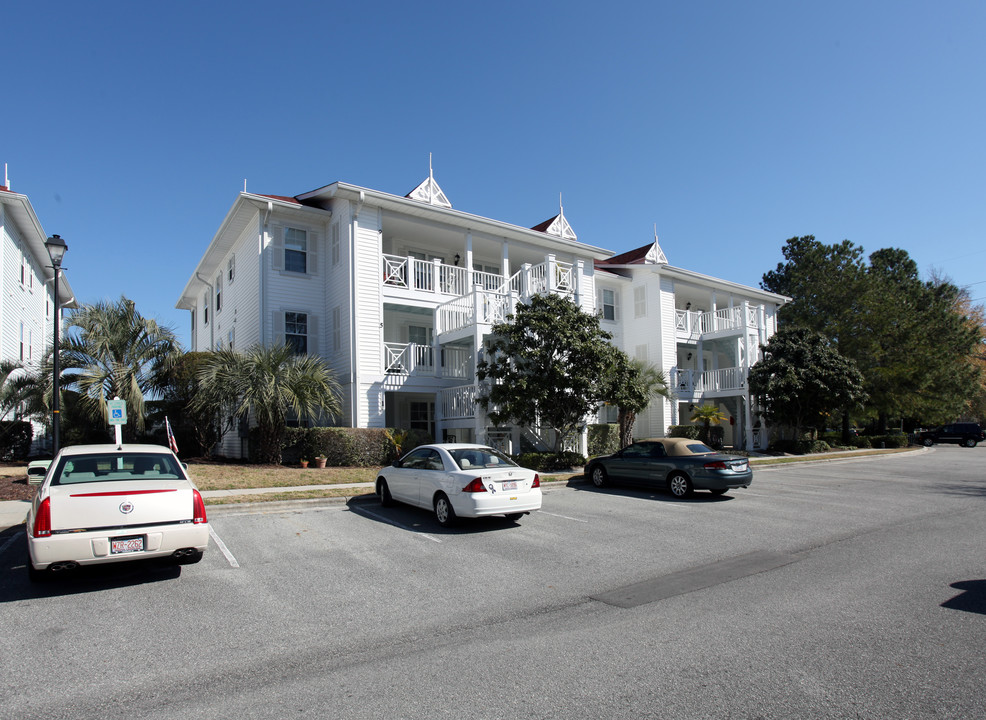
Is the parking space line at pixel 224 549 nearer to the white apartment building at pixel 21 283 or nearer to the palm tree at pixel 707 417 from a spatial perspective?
the white apartment building at pixel 21 283

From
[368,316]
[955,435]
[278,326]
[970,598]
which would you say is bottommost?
[955,435]

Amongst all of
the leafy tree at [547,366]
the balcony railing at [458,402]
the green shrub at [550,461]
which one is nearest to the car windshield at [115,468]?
the leafy tree at [547,366]

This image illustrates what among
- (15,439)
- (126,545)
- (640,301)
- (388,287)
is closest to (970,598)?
(126,545)

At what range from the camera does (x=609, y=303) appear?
31109 millimetres

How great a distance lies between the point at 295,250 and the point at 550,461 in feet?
38.3

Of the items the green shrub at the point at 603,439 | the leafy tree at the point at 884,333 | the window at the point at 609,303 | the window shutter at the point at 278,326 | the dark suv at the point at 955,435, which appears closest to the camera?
the window shutter at the point at 278,326

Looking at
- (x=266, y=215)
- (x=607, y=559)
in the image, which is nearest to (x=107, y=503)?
(x=607, y=559)

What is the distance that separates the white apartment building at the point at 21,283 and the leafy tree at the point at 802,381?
2627 centimetres

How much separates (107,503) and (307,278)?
16.4 meters

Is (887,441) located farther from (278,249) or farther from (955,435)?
(278,249)

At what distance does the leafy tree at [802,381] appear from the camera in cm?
2603

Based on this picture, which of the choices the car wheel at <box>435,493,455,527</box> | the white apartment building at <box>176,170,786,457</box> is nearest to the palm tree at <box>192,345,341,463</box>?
the white apartment building at <box>176,170,786,457</box>

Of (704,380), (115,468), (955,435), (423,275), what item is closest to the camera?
(115,468)

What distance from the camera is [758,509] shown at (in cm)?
1202
